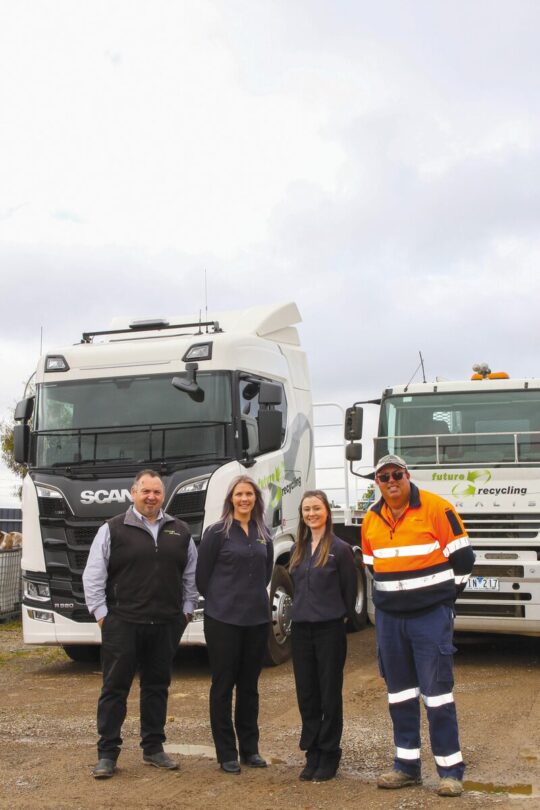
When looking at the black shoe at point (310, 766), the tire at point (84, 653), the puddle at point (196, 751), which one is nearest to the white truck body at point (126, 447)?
the tire at point (84, 653)

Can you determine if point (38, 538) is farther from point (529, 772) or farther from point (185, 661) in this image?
point (529, 772)

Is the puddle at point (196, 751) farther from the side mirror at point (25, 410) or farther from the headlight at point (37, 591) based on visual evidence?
the side mirror at point (25, 410)

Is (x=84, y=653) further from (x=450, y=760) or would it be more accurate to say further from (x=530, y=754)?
(x=450, y=760)

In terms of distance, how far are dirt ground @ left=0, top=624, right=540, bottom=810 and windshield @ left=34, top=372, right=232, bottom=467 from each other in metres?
2.26

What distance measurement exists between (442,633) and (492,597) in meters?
4.24

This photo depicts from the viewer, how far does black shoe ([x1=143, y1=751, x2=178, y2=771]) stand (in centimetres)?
600

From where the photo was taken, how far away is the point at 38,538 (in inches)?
377

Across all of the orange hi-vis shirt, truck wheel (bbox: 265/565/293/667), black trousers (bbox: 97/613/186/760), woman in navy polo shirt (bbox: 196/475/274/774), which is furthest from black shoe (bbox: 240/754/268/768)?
truck wheel (bbox: 265/565/293/667)

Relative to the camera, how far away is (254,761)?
6066 mm

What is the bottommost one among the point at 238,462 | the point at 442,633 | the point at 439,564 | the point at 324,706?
the point at 324,706

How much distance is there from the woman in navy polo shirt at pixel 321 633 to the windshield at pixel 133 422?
3336 mm

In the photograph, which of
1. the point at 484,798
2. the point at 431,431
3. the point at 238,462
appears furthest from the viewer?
the point at 431,431

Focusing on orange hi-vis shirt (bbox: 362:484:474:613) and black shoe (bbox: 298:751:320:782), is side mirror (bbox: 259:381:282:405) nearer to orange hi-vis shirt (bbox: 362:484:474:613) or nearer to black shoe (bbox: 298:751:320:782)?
orange hi-vis shirt (bbox: 362:484:474:613)

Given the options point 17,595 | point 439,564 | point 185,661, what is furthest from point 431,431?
point 17,595
